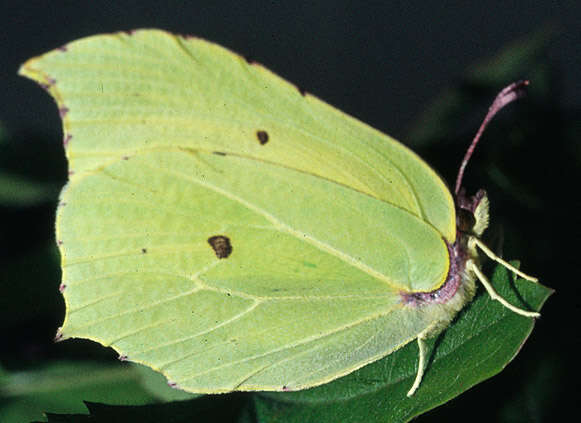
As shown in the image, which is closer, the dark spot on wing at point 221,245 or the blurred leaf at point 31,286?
the dark spot on wing at point 221,245

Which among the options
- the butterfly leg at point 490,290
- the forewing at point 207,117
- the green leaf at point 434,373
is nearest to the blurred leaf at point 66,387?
the green leaf at point 434,373

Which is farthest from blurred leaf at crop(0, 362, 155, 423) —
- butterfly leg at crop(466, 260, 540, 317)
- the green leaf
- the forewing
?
butterfly leg at crop(466, 260, 540, 317)

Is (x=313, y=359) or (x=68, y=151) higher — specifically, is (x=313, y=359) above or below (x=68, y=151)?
below

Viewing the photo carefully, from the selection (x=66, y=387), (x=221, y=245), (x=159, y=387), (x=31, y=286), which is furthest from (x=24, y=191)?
(x=221, y=245)

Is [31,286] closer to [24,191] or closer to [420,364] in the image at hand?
[24,191]

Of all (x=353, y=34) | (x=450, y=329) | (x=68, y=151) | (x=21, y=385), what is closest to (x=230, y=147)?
(x=68, y=151)

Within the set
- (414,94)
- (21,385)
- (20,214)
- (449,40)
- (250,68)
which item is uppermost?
(250,68)

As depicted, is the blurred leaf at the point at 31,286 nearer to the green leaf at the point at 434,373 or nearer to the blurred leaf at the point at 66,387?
the blurred leaf at the point at 66,387

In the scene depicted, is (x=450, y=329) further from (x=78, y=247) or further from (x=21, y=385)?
(x=21, y=385)
